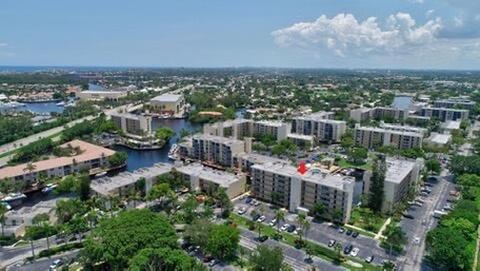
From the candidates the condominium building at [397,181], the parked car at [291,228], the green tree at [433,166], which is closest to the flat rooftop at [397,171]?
the condominium building at [397,181]

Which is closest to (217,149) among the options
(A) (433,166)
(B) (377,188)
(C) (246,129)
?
(C) (246,129)

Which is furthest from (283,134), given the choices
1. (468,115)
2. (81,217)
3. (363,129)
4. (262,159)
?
(468,115)

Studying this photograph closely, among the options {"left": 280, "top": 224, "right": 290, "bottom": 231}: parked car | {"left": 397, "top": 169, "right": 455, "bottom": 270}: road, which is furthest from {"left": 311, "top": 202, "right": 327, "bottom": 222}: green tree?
{"left": 397, "top": 169, "right": 455, "bottom": 270}: road

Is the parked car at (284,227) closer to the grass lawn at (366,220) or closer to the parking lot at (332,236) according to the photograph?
the parking lot at (332,236)

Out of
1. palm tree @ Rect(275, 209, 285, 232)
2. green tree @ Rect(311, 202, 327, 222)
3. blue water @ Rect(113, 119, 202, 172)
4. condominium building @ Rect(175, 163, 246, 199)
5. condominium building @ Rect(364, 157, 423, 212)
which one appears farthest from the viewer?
blue water @ Rect(113, 119, 202, 172)

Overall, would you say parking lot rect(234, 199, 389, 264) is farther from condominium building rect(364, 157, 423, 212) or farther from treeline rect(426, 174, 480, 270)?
condominium building rect(364, 157, 423, 212)

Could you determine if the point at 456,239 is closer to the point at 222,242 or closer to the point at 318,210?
the point at 318,210
